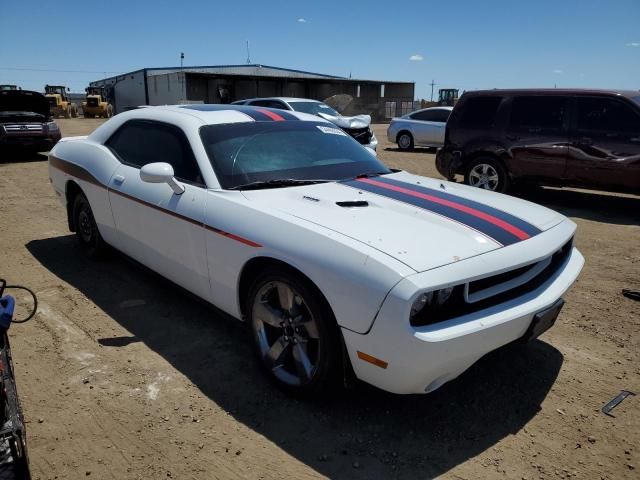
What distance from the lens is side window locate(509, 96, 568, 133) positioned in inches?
292

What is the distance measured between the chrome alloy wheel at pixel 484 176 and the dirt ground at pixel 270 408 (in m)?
4.18

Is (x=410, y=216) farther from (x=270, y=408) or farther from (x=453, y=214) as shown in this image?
(x=270, y=408)

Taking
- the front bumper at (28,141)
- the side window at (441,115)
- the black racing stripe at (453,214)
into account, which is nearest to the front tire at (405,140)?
the side window at (441,115)

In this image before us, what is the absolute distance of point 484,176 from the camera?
8234 mm

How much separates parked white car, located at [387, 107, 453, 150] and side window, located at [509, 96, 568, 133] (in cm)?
718

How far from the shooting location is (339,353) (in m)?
2.47

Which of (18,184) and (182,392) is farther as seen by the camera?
(18,184)

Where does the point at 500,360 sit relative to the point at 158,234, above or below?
below

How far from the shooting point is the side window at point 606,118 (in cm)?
686

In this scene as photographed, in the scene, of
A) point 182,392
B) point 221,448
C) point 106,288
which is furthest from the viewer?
point 106,288

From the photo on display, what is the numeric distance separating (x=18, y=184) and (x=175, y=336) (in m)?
7.73

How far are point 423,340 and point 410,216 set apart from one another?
0.83 m

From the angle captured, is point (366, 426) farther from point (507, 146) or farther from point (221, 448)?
point (507, 146)

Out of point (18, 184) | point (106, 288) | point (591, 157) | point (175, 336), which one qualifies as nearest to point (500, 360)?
point (175, 336)
